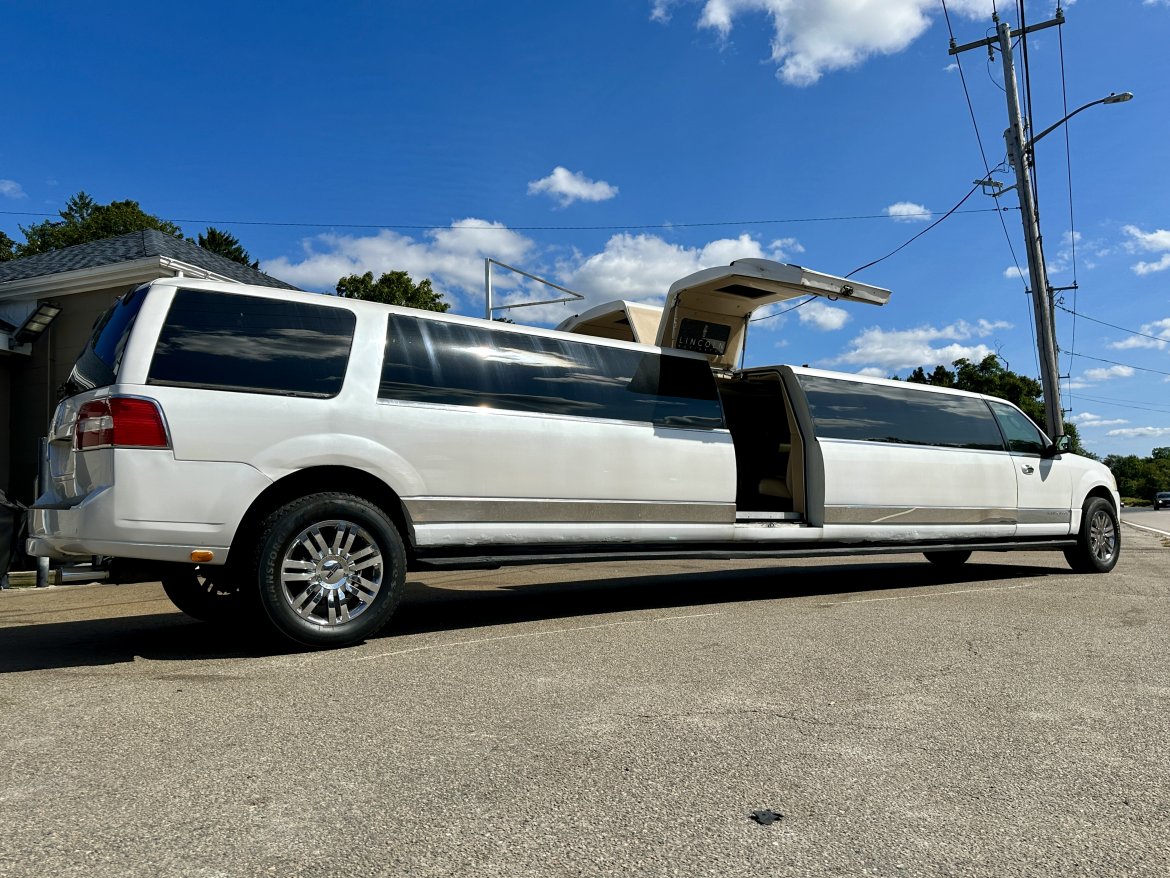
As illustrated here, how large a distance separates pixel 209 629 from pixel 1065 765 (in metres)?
5.07

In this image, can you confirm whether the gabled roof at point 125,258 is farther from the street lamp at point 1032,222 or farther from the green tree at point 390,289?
the green tree at point 390,289

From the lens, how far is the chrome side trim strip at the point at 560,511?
530 centimetres

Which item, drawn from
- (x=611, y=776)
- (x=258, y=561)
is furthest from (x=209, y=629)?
(x=611, y=776)

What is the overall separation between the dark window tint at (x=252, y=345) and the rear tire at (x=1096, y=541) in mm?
8261

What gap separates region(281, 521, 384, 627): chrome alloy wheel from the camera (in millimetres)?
4723

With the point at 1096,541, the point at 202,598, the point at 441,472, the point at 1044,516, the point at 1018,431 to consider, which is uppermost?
the point at 1018,431

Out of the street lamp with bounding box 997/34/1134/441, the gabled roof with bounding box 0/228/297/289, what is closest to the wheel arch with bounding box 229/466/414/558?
the gabled roof with bounding box 0/228/297/289

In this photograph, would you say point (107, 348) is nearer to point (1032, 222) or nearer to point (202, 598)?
point (202, 598)

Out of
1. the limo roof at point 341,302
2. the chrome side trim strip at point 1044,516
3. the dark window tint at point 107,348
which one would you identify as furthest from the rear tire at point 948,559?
the dark window tint at point 107,348

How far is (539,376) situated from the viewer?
5.90 meters

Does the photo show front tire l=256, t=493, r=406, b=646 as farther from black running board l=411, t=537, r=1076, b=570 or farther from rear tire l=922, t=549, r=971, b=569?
rear tire l=922, t=549, r=971, b=569

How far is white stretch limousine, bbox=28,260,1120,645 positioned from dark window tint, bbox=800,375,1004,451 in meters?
0.03

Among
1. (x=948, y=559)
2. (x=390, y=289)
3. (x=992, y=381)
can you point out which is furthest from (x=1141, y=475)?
(x=948, y=559)

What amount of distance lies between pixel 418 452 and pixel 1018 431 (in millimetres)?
6816
